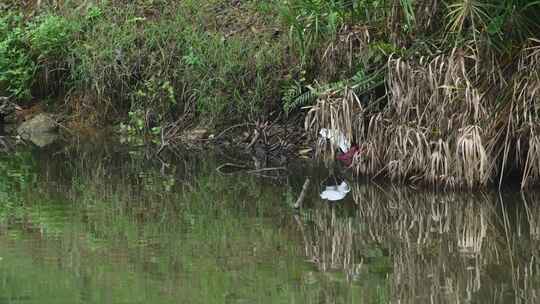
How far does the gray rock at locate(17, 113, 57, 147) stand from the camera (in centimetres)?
1497

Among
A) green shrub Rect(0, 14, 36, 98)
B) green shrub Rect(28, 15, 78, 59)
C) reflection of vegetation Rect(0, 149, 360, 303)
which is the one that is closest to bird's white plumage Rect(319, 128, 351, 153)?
reflection of vegetation Rect(0, 149, 360, 303)

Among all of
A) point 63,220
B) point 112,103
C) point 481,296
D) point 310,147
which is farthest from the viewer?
point 112,103

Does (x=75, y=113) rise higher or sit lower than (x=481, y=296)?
lower

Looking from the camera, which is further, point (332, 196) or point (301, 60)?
point (301, 60)

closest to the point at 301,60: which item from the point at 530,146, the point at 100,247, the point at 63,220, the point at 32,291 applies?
the point at 530,146

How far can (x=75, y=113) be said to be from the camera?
15406 mm

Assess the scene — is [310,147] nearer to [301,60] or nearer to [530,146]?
[301,60]

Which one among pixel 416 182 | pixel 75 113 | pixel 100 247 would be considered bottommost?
pixel 75 113

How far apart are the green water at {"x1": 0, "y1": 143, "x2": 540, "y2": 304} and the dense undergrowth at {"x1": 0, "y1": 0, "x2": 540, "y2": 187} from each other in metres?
0.43

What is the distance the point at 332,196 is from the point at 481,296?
3.76 metres

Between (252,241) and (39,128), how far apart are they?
817cm

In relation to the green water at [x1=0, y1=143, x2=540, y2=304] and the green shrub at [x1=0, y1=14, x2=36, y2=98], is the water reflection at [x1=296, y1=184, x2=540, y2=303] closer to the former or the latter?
the green water at [x1=0, y1=143, x2=540, y2=304]

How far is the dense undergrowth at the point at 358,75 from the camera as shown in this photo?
31.8 feet

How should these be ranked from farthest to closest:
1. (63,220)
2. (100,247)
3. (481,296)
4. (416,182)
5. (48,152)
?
(48,152) < (416,182) < (63,220) < (100,247) < (481,296)
